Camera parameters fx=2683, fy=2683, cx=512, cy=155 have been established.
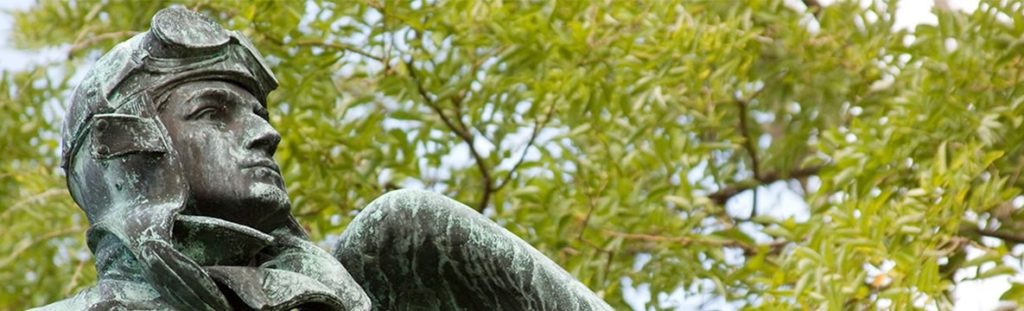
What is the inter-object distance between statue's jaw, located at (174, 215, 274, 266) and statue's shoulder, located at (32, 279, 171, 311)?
9 cm

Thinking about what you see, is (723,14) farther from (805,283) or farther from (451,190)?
(805,283)

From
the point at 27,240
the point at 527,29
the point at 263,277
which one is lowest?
the point at 27,240

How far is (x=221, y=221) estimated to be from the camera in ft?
14.2

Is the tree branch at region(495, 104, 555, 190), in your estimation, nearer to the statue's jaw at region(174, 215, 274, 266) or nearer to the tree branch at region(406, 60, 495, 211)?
the tree branch at region(406, 60, 495, 211)

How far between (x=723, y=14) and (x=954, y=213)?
168cm

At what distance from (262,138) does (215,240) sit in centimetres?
22

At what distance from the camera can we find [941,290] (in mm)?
7699

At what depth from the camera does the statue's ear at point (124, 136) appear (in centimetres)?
436

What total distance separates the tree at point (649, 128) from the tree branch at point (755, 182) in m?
0.01

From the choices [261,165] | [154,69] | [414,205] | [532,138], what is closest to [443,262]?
[414,205]

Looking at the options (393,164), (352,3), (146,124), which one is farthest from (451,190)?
(146,124)

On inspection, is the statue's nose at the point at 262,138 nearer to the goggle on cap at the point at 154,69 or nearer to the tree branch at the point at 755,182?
the goggle on cap at the point at 154,69

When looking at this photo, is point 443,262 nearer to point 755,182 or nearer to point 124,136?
point 124,136

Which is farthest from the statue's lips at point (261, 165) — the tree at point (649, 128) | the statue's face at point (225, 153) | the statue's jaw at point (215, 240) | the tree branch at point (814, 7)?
the tree branch at point (814, 7)
